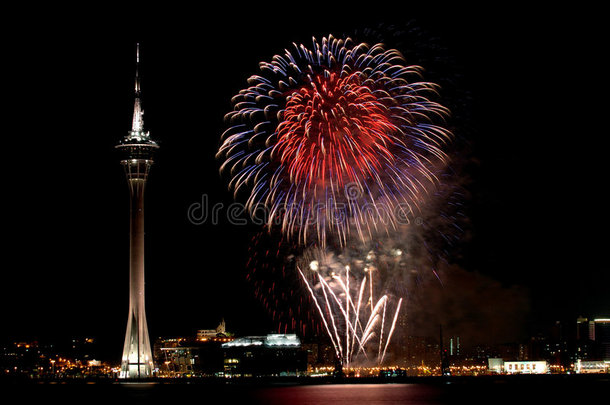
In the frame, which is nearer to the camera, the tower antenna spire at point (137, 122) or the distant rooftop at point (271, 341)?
the tower antenna spire at point (137, 122)

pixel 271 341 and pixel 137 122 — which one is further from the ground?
pixel 137 122

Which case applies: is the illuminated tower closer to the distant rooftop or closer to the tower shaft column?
the tower shaft column

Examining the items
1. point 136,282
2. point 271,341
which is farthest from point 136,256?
point 271,341

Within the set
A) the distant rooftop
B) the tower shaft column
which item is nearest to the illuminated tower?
the tower shaft column

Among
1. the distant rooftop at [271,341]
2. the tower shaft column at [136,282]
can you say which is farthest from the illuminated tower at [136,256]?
the distant rooftop at [271,341]

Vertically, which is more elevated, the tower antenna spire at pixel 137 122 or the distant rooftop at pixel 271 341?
the tower antenna spire at pixel 137 122

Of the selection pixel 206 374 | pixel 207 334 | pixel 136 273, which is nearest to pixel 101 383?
pixel 206 374

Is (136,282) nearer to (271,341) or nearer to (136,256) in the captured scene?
(136,256)

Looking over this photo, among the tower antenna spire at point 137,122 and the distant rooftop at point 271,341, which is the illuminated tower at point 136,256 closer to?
the tower antenna spire at point 137,122

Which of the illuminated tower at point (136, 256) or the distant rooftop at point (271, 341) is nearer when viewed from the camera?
the illuminated tower at point (136, 256)

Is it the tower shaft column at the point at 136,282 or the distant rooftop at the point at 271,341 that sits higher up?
the tower shaft column at the point at 136,282

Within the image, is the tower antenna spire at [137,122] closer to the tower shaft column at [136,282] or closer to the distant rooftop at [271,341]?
the tower shaft column at [136,282]
